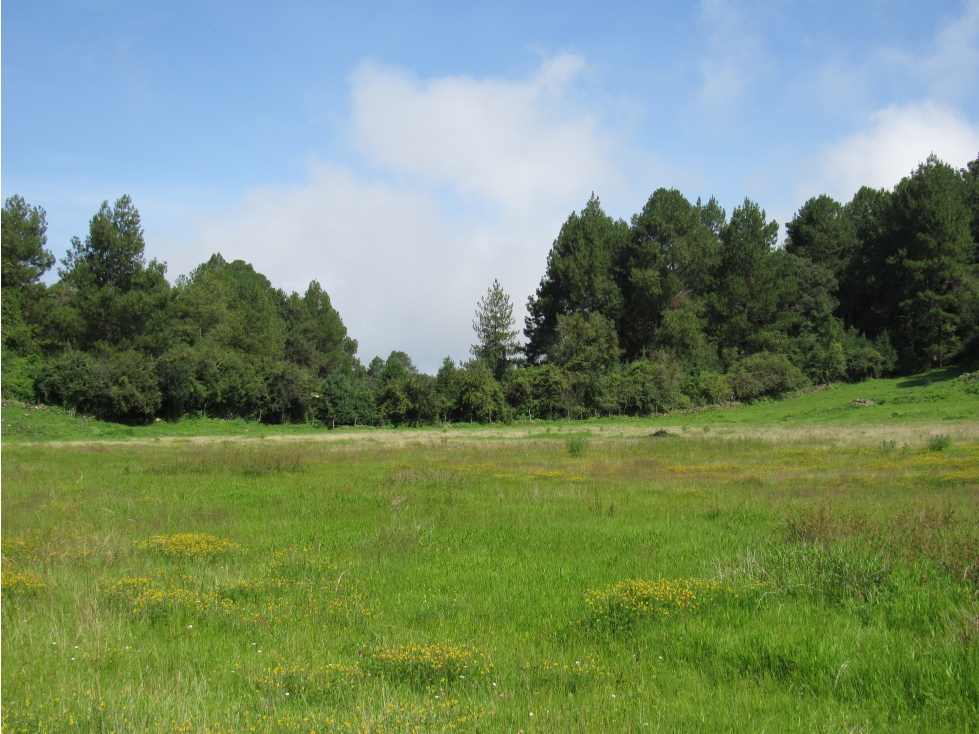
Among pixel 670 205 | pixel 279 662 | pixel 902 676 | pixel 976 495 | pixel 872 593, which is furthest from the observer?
pixel 670 205

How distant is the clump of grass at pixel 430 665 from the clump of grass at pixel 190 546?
466 cm

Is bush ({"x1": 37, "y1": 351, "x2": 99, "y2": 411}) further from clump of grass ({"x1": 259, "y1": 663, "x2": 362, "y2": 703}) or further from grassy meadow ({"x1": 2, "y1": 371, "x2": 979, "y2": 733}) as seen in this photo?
clump of grass ({"x1": 259, "y1": 663, "x2": 362, "y2": 703})

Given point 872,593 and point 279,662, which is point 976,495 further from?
point 279,662

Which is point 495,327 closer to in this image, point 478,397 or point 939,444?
point 478,397

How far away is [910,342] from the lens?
60.1 m

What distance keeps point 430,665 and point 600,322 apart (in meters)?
58.9

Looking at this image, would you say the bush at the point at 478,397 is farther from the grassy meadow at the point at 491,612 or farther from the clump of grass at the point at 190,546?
the clump of grass at the point at 190,546

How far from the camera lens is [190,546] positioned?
9141 mm

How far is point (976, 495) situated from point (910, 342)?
57.0 meters

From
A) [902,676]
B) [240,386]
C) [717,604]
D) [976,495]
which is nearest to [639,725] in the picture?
[902,676]

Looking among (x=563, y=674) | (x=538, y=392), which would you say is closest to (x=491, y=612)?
(x=563, y=674)

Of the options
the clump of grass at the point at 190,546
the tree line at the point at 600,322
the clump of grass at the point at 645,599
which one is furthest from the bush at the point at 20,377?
the clump of grass at the point at 645,599

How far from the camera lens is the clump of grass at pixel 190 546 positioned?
888 centimetres

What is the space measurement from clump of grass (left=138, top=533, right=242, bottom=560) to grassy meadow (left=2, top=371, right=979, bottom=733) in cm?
5
